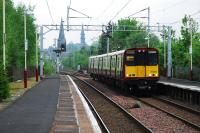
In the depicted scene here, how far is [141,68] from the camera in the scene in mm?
35531

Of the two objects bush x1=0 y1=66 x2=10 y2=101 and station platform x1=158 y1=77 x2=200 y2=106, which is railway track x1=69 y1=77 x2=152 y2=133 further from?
bush x1=0 y1=66 x2=10 y2=101

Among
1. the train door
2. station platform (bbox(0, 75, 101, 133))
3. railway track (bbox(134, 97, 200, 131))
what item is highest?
the train door

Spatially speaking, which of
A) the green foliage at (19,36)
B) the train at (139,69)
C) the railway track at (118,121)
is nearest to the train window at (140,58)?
the train at (139,69)

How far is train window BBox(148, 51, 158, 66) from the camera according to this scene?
35.7 metres

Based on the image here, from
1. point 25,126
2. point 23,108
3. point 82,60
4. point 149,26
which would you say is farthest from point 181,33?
point 82,60

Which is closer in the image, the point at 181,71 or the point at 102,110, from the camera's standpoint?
the point at 102,110

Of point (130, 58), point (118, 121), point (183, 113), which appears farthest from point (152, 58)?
point (118, 121)

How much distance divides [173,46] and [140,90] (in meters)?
44.3

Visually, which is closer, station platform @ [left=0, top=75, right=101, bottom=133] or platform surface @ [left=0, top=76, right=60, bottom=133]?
platform surface @ [left=0, top=76, right=60, bottom=133]

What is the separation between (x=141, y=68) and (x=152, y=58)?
996 millimetres

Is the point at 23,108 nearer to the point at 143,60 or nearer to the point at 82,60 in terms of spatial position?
the point at 143,60

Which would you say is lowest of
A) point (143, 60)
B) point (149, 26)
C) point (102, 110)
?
point (102, 110)

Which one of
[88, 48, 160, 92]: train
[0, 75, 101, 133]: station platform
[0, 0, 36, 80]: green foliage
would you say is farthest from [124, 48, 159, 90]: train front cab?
[0, 0, 36, 80]: green foliage

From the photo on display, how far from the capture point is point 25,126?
53.3 feet
